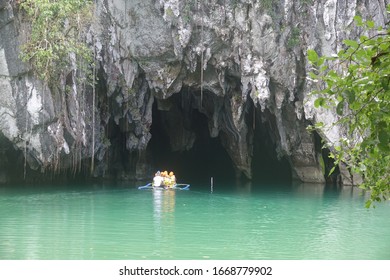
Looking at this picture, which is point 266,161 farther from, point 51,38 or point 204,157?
point 51,38

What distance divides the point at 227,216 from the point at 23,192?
820 centimetres

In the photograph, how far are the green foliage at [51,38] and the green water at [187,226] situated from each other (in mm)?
4282

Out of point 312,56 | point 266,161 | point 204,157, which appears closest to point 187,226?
point 312,56

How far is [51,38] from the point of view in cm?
1692

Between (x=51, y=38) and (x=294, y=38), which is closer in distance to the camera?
(x=51, y=38)

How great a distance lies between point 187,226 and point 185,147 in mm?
17661

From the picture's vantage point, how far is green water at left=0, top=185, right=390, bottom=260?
29.2ft

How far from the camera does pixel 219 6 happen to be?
19.5m

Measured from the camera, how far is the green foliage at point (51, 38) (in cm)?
1659

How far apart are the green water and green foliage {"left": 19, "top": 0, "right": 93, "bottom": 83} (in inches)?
169

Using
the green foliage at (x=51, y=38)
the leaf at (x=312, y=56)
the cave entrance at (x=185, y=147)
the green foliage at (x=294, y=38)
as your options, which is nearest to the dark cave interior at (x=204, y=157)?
the cave entrance at (x=185, y=147)

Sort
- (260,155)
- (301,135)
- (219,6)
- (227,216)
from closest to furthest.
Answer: (227,216), (219,6), (301,135), (260,155)

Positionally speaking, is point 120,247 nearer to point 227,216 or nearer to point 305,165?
point 227,216

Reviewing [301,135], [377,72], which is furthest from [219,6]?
[377,72]
